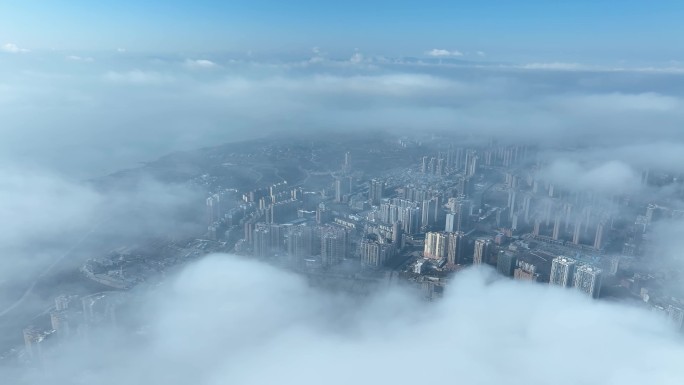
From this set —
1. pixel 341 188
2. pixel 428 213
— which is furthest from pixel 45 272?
pixel 428 213

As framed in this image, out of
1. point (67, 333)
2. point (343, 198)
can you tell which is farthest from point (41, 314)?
point (343, 198)

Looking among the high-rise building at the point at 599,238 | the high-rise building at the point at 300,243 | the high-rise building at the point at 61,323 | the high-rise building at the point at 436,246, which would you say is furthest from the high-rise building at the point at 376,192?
the high-rise building at the point at 61,323

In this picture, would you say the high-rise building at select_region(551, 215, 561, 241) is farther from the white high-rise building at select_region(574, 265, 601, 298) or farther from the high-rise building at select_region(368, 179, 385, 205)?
the high-rise building at select_region(368, 179, 385, 205)

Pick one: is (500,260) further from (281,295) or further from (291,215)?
(291,215)

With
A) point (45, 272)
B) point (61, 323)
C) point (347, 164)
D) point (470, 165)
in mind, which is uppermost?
point (470, 165)

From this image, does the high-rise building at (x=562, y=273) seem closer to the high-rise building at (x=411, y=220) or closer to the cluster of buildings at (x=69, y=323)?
the high-rise building at (x=411, y=220)

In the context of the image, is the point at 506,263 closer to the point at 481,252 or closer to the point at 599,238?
the point at 481,252
